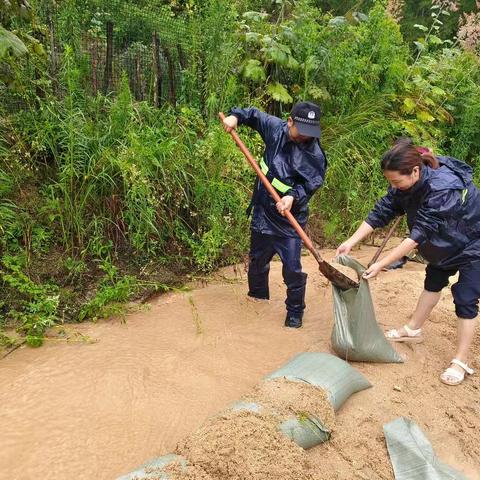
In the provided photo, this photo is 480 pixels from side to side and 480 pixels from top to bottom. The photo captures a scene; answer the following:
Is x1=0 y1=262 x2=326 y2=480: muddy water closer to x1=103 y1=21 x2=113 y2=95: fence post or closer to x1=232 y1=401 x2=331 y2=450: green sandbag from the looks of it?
x1=232 y1=401 x2=331 y2=450: green sandbag

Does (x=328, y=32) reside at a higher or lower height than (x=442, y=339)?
higher

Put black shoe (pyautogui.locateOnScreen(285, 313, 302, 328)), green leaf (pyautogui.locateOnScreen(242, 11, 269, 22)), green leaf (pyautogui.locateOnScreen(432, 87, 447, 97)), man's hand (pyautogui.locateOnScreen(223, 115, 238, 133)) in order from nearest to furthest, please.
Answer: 1. man's hand (pyautogui.locateOnScreen(223, 115, 238, 133))
2. black shoe (pyautogui.locateOnScreen(285, 313, 302, 328))
3. green leaf (pyautogui.locateOnScreen(242, 11, 269, 22))
4. green leaf (pyautogui.locateOnScreen(432, 87, 447, 97))

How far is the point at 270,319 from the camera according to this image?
11.5 feet

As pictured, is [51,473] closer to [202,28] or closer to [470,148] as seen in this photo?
[202,28]

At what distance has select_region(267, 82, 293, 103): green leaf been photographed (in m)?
4.90

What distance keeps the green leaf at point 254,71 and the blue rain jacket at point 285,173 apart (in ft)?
5.67

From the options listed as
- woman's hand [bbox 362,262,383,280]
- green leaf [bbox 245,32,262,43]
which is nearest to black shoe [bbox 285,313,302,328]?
woman's hand [bbox 362,262,383,280]

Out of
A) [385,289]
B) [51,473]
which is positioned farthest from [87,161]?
[385,289]

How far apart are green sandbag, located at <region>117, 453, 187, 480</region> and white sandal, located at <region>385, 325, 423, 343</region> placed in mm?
1857

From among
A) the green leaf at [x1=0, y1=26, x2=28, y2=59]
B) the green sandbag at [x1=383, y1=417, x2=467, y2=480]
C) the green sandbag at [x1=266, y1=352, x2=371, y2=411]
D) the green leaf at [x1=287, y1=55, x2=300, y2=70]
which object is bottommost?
the green sandbag at [x1=383, y1=417, x2=467, y2=480]

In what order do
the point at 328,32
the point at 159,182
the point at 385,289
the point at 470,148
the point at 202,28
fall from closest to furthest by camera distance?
the point at 159,182 < the point at 385,289 < the point at 202,28 < the point at 328,32 < the point at 470,148

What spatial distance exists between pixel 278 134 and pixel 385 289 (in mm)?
→ 1699

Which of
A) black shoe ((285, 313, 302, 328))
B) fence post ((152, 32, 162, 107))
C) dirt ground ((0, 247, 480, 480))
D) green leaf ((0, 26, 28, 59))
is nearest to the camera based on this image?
green leaf ((0, 26, 28, 59))

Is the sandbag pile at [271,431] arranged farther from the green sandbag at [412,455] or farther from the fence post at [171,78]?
the fence post at [171,78]
